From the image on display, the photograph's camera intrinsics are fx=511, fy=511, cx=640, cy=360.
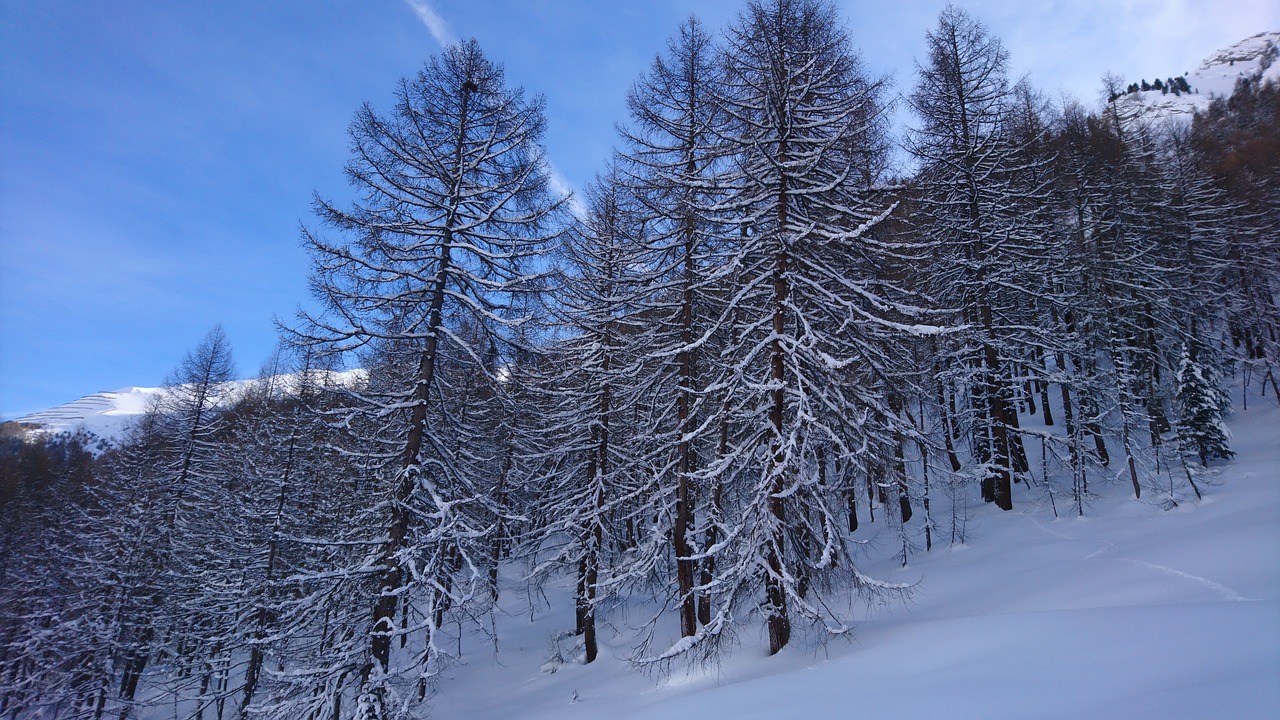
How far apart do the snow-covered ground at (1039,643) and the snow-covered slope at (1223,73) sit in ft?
505

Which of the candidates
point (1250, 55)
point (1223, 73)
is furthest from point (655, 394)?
point (1250, 55)

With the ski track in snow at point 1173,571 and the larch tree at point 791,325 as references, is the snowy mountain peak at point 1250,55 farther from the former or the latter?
the larch tree at point 791,325

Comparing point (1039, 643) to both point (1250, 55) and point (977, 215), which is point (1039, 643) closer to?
point (977, 215)

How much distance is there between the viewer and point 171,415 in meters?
20.8

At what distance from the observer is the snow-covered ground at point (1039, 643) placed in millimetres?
4461

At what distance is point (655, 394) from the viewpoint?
42.4ft

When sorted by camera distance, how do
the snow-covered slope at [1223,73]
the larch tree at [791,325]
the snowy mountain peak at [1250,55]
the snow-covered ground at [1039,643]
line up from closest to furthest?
the snow-covered ground at [1039,643], the larch tree at [791,325], the snow-covered slope at [1223,73], the snowy mountain peak at [1250,55]

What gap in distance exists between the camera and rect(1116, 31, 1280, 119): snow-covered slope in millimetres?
122062

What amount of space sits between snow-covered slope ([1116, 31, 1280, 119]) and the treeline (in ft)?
484

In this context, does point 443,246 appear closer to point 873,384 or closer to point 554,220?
point 554,220

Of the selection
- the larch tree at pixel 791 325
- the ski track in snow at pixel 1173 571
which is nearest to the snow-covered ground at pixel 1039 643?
the ski track in snow at pixel 1173 571

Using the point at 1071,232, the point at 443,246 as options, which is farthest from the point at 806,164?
the point at 1071,232

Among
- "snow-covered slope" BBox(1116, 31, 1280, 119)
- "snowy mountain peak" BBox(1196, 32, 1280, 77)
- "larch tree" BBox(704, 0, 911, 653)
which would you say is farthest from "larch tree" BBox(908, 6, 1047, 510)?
"snowy mountain peak" BBox(1196, 32, 1280, 77)

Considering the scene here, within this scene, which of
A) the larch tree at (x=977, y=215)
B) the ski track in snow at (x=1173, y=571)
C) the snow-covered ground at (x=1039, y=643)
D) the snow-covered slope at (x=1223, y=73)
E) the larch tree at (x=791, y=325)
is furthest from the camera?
the snow-covered slope at (x=1223, y=73)
